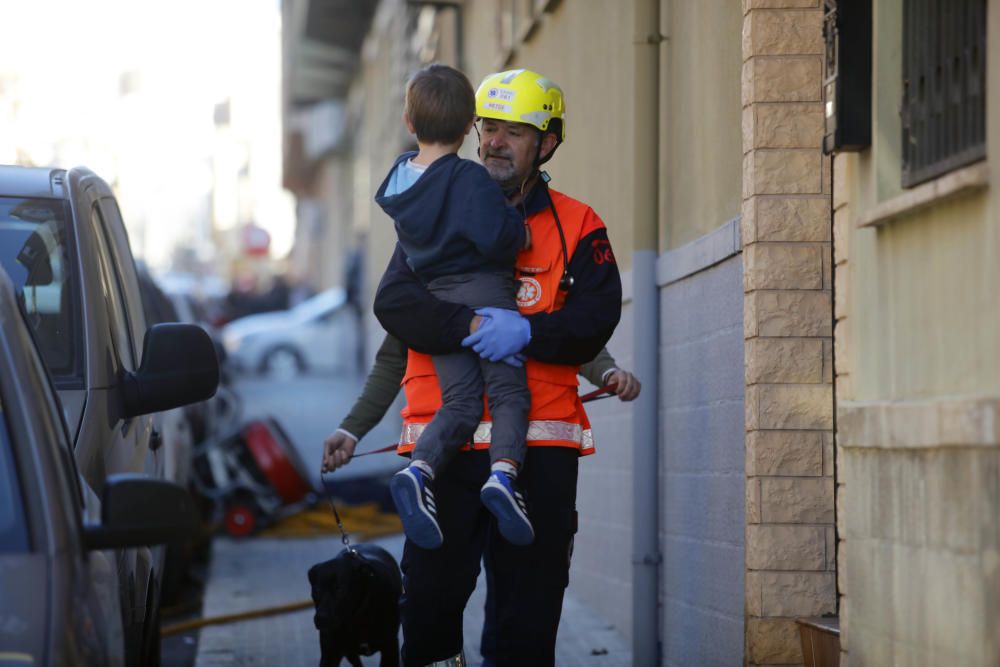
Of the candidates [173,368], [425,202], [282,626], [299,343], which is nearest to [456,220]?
[425,202]

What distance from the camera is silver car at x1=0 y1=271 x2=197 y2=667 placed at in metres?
3.33

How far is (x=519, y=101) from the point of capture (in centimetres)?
504

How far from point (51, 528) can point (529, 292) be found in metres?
1.83

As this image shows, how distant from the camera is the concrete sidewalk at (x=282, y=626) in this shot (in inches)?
307

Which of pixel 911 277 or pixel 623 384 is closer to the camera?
pixel 911 277

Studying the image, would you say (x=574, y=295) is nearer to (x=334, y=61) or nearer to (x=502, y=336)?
(x=502, y=336)

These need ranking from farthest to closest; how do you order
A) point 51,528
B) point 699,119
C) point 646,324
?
point 646,324, point 699,119, point 51,528

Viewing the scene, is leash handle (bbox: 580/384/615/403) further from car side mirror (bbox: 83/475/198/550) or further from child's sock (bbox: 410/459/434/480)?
car side mirror (bbox: 83/475/198/550)


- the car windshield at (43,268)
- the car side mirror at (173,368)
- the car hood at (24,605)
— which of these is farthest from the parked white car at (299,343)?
the car hood at (24,605)

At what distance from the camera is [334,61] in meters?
32.3

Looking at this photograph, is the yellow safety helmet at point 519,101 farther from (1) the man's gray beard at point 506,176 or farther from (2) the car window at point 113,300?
(2) the car window at point 113,300

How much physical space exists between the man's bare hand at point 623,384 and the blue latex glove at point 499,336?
1.57 ft

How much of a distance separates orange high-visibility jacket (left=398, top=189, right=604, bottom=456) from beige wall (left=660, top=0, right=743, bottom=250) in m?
1.27

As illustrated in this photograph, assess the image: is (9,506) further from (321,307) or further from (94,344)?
(321,307)
